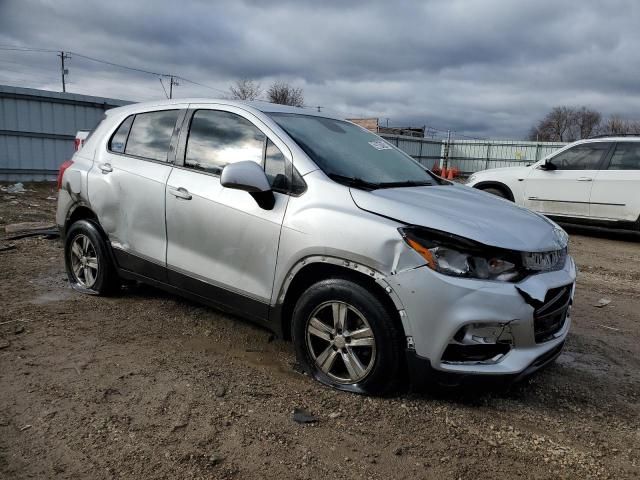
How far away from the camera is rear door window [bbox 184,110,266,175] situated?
357 centimetres

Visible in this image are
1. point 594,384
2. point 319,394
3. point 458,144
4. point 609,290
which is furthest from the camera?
point 458,144

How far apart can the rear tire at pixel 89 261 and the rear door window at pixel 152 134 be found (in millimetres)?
831

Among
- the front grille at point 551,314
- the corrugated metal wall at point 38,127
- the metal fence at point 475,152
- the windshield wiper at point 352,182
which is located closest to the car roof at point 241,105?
the windshield wiper at point 352,182

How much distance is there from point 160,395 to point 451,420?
1.67 metres

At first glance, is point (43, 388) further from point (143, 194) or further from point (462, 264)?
point (462, 264)

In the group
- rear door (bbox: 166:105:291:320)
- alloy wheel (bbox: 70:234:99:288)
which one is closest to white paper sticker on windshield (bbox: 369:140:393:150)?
rear door (bbox: 166:105:291:320)

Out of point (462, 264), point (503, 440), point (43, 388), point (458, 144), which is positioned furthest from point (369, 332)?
point (458, 144)

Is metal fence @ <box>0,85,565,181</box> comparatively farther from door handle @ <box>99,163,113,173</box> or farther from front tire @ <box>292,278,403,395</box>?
front tire @ <box>292,278,403,395</box>

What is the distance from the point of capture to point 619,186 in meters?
8.95

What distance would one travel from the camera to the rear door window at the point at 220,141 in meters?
3.57

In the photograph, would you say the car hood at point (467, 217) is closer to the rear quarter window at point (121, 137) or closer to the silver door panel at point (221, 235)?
the silver door panel at point (221, 235)

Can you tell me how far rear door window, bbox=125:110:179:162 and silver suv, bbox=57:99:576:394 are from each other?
0.04 feet

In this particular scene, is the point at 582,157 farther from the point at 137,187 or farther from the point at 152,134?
the point at 137,187

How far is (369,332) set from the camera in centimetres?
291
